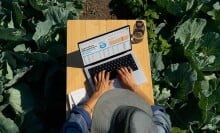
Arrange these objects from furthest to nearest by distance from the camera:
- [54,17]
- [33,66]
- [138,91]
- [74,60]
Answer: [54,17] → [33,66] → [74,60] → [138,91]

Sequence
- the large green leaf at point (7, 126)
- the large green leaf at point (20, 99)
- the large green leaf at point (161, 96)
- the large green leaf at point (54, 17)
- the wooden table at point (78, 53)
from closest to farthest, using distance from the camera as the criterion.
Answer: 1. the wooden table at point (78, 53)
2. the large green leaf at point (7, 126)
3. the large green leaf at point (20, 99)
4. the large green leaf at point (161, 96)
5. the large green leaf at point (54, 17)

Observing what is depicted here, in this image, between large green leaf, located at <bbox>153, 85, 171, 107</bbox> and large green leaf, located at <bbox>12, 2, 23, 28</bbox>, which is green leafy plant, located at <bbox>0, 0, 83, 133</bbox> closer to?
large green leaf, located at <bbox>12, 2, 23, 28</bbox>

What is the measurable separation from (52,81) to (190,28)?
5.46ft

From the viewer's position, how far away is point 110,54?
14.5 ft

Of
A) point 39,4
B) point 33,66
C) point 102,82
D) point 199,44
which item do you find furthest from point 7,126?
point 199,44

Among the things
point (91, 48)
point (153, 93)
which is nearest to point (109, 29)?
point (91, 48)

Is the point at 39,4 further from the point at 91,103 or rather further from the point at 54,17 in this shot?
the point at 91,103

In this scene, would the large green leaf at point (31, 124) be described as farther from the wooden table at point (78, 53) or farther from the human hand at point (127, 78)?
the human hand at point (127, 78)

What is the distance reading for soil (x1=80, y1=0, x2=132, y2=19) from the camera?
5.71 m

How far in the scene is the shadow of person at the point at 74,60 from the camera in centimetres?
455

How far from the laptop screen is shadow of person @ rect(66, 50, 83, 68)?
15 cm

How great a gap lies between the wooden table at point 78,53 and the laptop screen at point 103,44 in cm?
18

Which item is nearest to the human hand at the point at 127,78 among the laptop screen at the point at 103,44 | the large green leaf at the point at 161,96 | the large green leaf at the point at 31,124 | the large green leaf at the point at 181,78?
the laptop screen at the point at 103,44

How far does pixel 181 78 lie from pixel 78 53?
47.2 inches
